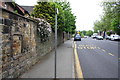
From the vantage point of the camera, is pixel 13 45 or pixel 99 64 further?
pixel 99 64

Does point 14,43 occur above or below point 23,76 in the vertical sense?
above

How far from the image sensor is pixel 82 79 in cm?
447

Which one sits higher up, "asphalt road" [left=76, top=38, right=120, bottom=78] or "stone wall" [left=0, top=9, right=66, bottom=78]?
"stone wall" [left=0, top=9, right=66, bottom=78]

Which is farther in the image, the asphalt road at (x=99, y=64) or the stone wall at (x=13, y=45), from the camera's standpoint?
the asphalt road at (x=99, y=64)

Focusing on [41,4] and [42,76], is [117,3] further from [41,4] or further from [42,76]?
[42,76]

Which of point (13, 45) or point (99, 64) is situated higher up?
point (13, 45)

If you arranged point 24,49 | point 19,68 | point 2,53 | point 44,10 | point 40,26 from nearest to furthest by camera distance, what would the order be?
1. point 2,53
2. point 19,68
3. point 24,49
4. point 40,26
5. point 44,10

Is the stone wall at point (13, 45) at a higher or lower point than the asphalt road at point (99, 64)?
higher

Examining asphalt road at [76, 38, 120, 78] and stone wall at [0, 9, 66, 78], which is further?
asphalt road at [76, 38, 120, 78]

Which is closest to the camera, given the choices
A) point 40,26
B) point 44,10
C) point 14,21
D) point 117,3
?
point 14,21

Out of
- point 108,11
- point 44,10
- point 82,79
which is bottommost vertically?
point 82,79

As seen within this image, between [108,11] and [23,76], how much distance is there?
19520mm

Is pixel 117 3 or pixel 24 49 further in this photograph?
pixel 117 3

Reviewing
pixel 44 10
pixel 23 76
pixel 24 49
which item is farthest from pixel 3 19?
pixel 44 10
